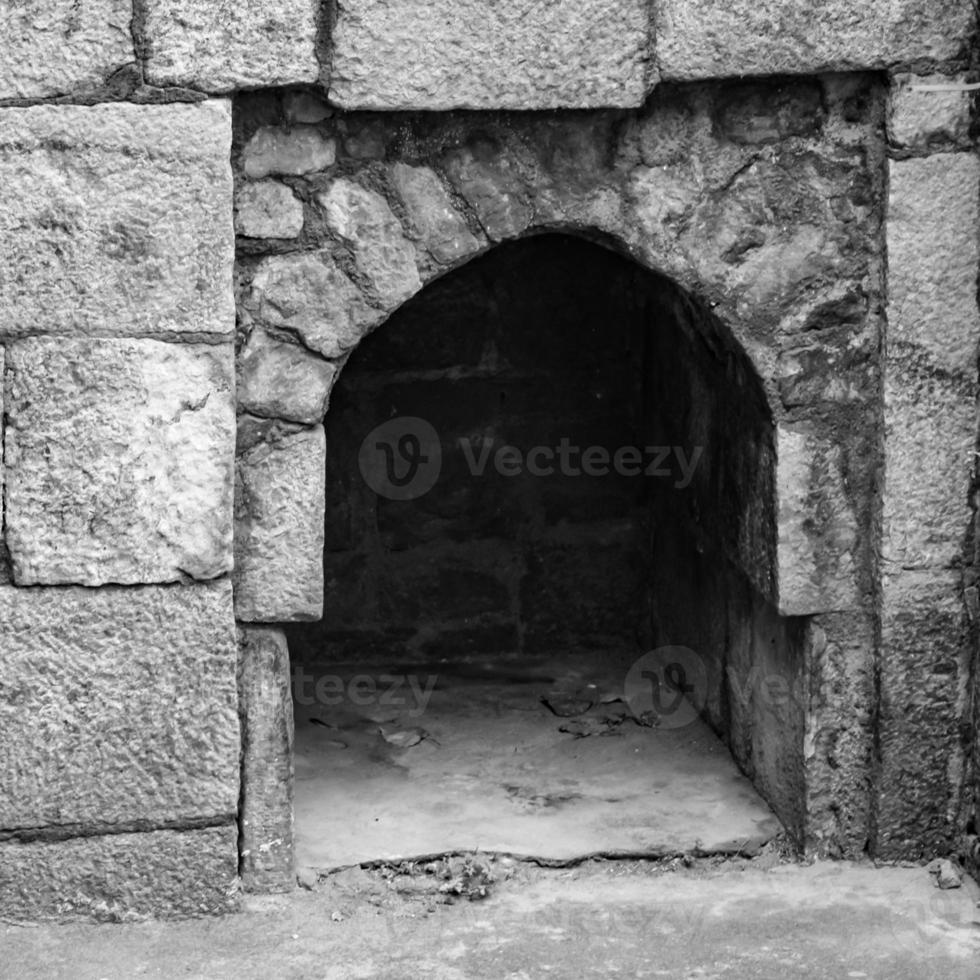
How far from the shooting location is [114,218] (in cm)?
328

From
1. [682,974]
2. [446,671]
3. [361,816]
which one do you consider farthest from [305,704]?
[682,974]

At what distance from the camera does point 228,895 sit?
357 centimetres

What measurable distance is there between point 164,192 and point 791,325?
4.50 feet

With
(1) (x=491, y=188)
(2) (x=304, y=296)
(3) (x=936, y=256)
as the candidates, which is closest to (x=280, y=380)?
(2) (x=304, y=296)

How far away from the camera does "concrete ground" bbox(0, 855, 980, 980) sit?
3.33 meters

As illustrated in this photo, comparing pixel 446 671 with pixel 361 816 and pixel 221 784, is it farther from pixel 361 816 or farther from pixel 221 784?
pixel 221 784

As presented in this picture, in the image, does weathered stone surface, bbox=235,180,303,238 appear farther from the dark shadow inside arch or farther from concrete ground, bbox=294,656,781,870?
concrete ground, bbox=294,656,781,870

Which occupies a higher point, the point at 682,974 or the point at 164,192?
the point at 164,192

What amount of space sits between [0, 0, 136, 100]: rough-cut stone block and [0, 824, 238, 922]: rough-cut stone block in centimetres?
158

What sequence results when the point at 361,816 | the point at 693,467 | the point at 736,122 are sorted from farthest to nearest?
the point at 693,467
the point at 361,816
the point at 736,122

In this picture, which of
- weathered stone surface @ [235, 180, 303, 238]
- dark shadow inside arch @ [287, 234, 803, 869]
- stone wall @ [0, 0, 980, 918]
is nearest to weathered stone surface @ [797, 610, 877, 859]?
stone wall @ [0, 0, 980, 918]
